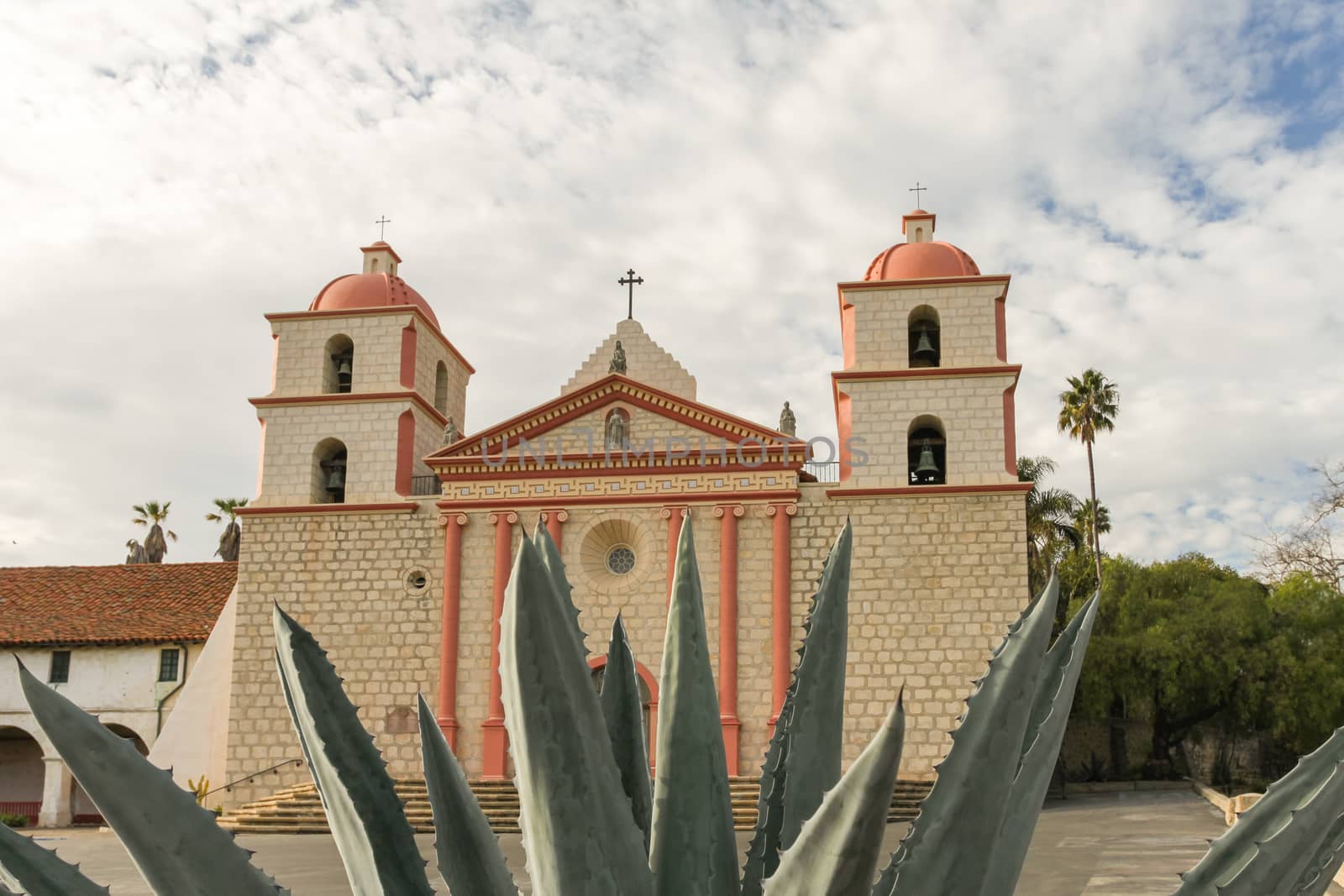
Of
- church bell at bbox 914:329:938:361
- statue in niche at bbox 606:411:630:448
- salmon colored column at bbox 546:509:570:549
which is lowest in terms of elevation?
salmon colored column at bbox 546:509:570:549

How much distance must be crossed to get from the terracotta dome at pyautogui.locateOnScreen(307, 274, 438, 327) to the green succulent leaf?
1808 centimetres

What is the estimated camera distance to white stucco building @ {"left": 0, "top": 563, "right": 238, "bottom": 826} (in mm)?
20297

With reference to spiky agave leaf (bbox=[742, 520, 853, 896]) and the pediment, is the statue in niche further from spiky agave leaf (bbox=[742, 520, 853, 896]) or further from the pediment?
spiky agave leaf (bbox=[742, 520, 853, 896])

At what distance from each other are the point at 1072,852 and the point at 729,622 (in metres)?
6.23

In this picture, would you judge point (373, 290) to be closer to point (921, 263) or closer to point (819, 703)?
point (921, 263)

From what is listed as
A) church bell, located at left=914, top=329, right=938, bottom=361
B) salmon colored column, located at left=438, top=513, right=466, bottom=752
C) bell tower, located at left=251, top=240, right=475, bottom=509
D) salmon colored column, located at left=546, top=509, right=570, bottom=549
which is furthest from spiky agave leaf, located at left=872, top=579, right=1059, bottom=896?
bell tower, located at left=251, top=240, right=475, bottom=509

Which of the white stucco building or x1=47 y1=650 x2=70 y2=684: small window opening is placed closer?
the white stucco building

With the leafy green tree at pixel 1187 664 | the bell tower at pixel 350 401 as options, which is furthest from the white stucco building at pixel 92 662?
the leafy green tree at pixel 1187 664

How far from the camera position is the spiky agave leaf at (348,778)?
6.16ft

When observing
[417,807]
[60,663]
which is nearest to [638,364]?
[417,807]

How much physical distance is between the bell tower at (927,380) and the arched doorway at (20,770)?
15256 mm

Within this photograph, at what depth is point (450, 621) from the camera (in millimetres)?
17891

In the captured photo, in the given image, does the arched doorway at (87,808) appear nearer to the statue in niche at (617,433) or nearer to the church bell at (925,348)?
the statue in niche at (617,433)

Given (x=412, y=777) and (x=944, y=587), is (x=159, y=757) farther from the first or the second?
(x=944, y=587)
